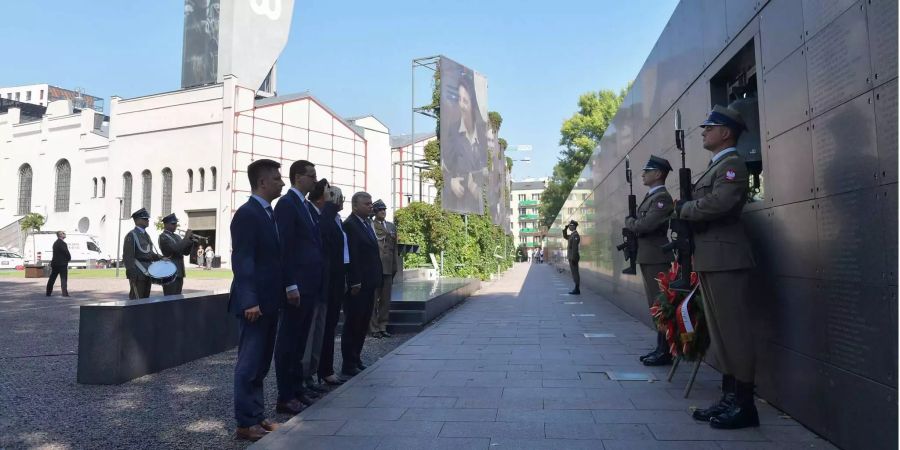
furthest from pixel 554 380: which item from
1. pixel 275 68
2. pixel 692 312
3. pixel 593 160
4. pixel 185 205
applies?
pixel 275 68

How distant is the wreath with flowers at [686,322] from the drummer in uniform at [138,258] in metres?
6.80

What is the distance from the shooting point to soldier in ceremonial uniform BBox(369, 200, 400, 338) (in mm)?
8406

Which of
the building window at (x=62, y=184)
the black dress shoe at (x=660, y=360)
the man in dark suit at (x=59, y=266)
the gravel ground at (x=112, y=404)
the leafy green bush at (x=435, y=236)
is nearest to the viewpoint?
the gravel ground at (x=112, y=404)

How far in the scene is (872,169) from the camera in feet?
8.86

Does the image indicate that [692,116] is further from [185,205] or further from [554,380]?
[185,205]

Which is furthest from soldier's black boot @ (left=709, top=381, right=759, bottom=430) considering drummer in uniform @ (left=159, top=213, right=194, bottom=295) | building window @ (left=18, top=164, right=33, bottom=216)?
building window @ (left=18, top=164, right=33, bottom=216)

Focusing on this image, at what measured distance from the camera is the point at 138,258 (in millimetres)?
8062

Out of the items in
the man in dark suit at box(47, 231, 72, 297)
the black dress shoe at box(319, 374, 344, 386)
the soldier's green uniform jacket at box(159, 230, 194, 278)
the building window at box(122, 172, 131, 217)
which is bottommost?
the black dress shoe at box(319, 374, 344, 386)

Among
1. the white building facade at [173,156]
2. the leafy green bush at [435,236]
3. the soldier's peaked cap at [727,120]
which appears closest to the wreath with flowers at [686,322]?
the soldier's peaked cap at [727,120]

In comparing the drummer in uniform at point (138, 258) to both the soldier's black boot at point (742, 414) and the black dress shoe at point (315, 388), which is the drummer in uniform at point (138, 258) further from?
the soldier's black boot at point (742, 414)

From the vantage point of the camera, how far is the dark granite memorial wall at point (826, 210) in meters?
2.64

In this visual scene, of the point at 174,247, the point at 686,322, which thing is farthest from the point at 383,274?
the point at 686,322

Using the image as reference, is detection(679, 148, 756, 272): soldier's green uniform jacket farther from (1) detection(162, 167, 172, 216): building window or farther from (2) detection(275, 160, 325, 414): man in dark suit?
(1) detection(162, 167, 172, 216): building window

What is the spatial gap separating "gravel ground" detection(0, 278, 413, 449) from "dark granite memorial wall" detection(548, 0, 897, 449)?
348 centimetres
